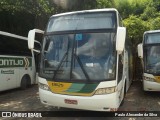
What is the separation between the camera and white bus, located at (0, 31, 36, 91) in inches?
524

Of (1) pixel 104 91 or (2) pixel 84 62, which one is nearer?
(1) pixel 104 91

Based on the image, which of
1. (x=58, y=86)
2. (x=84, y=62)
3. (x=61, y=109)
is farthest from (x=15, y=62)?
(x=84, y=62)

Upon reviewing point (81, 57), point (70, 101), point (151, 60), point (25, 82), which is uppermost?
point (81, 57)

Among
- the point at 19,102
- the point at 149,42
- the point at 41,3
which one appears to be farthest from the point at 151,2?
the point at 19,102

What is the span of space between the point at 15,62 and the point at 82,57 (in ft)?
22.0

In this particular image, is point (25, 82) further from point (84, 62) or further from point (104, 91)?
point (104, 91)

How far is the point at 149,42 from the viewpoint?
13.1 metres

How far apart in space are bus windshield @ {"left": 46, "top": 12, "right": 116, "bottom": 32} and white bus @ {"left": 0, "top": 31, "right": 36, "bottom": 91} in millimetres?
4683

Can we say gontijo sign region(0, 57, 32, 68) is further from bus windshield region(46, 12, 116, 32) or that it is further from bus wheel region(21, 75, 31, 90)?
bus windshield region(46, 12, 116, 32)

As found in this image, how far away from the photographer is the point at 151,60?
12.6 m

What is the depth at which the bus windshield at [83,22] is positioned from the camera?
8.69 metres

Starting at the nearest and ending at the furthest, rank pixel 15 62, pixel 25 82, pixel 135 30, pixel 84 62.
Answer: pixel 84 62 → pixel 15 62 → pixel 25 82 → pixel 135 30

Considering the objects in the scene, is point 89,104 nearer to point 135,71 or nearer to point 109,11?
point 109,11

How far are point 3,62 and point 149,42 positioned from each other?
619cm
